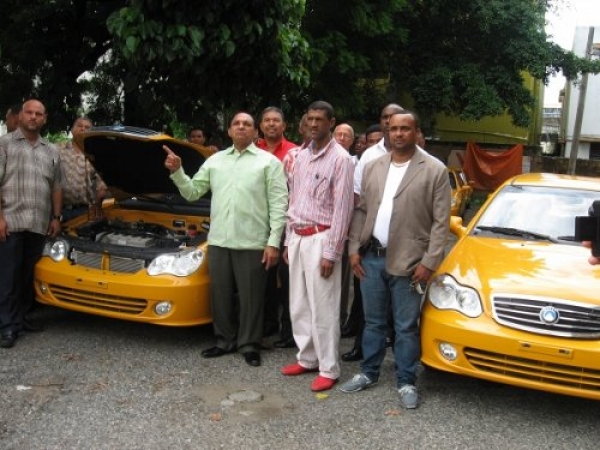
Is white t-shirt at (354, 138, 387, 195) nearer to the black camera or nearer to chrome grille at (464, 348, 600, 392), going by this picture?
chrome grille at (464, 348, 600, 392)

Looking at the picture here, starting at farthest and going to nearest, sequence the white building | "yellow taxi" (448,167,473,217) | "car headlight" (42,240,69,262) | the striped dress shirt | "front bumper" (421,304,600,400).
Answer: the white building < "yellow taxi" (448,167,473,217) < "car headlight" (42,240,69,262) < the striped dress shirt < "front bumper" (421,304,600,400)

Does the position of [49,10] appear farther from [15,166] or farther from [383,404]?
[383,404]

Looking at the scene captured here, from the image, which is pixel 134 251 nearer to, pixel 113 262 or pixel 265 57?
pixel 113 262

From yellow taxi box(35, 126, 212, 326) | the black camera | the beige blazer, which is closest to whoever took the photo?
the black camera

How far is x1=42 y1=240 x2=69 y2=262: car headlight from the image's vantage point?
535 centimetres

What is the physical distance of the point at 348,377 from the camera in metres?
4.70

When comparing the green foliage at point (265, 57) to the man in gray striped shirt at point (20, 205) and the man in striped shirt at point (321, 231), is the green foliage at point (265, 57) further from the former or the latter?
the man in striped shirt at point (321, 231)

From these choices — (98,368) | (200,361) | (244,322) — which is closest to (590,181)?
(244,322)

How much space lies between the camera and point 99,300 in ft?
16.7

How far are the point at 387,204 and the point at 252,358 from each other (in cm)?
162

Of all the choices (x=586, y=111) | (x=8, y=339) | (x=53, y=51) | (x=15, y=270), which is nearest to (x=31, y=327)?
(x=8, y=339)

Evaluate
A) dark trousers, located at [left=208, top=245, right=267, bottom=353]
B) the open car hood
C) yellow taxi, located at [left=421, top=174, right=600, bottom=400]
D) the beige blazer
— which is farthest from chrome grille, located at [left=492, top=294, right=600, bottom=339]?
the open car hood

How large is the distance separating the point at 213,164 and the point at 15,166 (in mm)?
1585

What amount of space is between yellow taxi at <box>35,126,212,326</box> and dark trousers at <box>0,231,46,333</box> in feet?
0.40
